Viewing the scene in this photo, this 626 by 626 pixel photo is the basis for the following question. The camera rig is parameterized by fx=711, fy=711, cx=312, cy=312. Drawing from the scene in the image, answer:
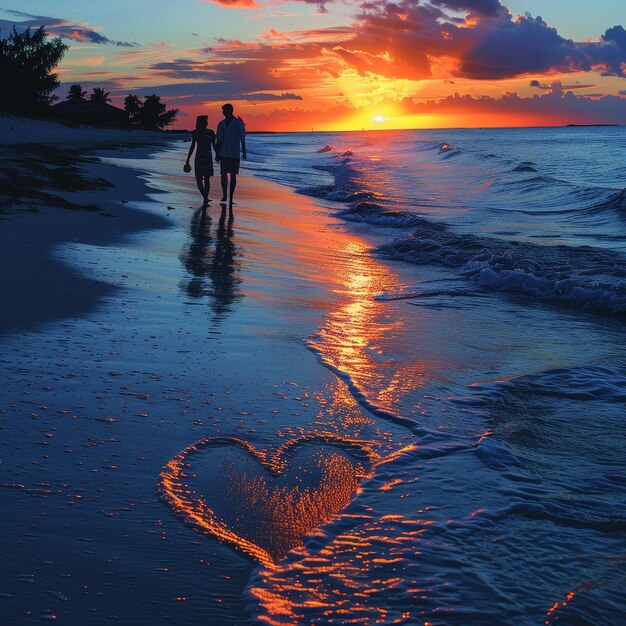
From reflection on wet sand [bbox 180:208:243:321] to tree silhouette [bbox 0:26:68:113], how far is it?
4995 centimetres

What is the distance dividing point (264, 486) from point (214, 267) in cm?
521

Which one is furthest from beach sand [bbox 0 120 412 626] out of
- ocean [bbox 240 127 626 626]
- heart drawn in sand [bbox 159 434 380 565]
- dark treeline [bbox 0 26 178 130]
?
dark treeline [bbox 0 26 178 130]

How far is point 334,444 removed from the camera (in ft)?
11.1

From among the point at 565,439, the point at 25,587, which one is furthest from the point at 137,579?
the point at 565,439

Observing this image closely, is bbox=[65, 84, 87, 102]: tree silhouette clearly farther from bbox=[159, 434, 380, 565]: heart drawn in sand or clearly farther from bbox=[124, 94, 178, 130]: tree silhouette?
bbox=[159, 434, 380, 565]: heart drawn in sand

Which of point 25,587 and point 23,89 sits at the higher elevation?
point 23,89

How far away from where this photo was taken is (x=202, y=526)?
255 centimetres

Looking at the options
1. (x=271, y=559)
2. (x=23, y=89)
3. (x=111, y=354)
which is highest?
(x=23, y=89)

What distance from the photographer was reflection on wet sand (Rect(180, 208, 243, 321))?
635 cm

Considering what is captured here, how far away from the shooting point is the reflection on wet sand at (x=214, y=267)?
6.35m

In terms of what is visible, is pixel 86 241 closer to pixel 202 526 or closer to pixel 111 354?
pixel 111 354

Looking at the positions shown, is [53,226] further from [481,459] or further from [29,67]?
[29,67]

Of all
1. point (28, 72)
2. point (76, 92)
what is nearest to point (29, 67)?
point (28, 72)

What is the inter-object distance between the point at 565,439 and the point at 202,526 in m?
2.01
